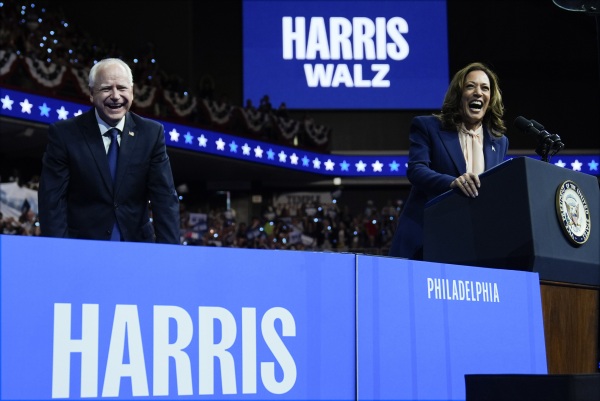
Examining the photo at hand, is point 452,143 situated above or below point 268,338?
above

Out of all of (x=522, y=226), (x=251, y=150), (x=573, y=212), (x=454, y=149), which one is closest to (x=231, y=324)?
(x=522, y=226)

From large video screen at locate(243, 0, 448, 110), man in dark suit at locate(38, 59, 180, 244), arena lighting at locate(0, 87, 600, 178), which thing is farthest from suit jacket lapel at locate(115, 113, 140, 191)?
large video screen at locate(243, 0, 448, 110)

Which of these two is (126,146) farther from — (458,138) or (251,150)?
(251,150)

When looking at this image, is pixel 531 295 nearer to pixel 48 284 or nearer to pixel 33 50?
pixel 48 284

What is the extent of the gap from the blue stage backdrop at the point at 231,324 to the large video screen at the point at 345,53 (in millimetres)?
14065

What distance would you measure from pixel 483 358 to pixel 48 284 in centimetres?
107

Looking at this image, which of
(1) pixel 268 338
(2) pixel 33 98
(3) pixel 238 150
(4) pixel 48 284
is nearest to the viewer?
(4) pixel 48 284

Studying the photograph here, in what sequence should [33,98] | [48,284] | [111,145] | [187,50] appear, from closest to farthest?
[48,284], [111,145], [33,98], [187,50]

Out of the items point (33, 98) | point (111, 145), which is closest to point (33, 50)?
point (33, 98)

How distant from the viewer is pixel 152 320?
4.72 feet


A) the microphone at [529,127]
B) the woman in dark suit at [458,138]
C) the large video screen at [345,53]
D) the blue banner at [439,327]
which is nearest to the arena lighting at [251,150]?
the large video screen at [345,53]

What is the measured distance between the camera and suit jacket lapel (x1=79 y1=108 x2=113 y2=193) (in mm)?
2439

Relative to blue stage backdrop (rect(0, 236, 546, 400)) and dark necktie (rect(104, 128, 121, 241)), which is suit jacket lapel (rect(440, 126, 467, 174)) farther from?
dark necktie (rect(104, 128, 121, 241))

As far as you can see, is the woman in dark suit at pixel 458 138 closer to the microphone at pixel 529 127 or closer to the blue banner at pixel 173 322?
the microphone at pixel 529 127
